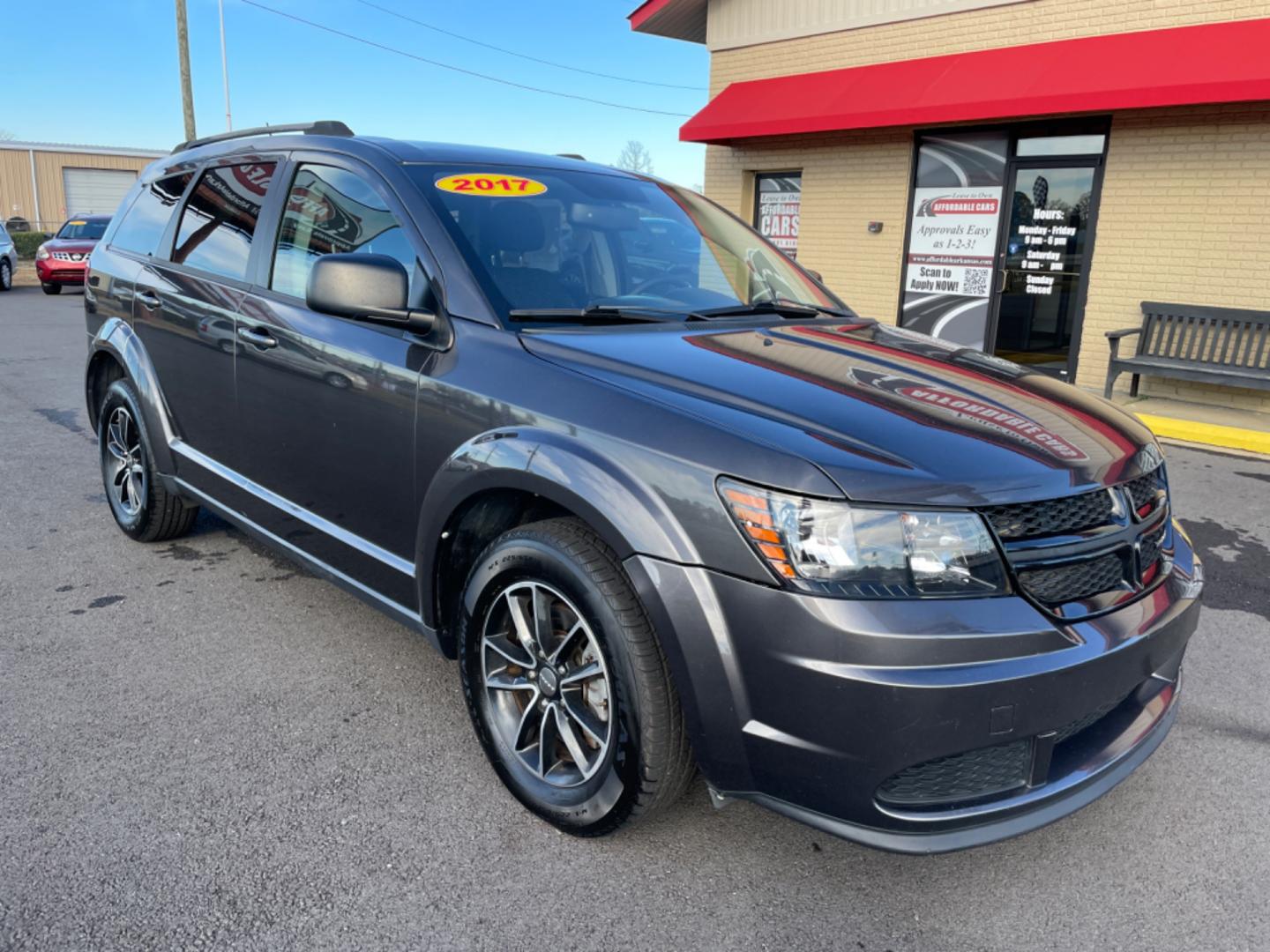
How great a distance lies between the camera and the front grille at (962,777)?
1.99 metres

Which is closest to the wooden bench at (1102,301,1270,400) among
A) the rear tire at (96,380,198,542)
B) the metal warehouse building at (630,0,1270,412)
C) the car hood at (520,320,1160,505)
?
the metal warehouse building at (630,0,1270,412)

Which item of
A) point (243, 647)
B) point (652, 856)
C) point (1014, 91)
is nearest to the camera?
point (652, 856)

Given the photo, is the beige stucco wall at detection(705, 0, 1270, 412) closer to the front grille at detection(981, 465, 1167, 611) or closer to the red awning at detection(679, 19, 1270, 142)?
the red awning at detection(679, 19, 1270, 142)

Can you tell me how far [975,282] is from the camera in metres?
10.8

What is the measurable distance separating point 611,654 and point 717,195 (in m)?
11.9

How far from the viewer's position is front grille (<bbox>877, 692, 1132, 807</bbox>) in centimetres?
199

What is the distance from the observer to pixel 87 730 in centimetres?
297

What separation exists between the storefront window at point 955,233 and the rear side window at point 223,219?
873cm

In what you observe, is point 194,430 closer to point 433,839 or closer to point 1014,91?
point 433,839

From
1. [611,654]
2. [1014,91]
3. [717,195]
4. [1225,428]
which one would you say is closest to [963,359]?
[611,654]

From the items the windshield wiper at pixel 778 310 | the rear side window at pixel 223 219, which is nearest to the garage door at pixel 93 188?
the rear side window at pixel 223 219

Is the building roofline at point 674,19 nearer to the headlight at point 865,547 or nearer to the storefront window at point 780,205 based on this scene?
the storefront window at point 780,205

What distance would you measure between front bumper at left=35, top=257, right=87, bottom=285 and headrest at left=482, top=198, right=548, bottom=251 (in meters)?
20.0

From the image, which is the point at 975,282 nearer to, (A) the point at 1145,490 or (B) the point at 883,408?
(A) the point at 1145,490
